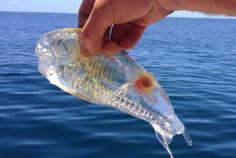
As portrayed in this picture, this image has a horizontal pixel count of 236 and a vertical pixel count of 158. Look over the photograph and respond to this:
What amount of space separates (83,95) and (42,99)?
752 cm

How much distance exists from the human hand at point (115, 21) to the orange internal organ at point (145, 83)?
0.23 metres

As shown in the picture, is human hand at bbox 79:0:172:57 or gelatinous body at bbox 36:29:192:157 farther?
gelatinous body at bbox 36:29:192:157

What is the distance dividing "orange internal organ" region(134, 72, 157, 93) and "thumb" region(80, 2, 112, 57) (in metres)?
0.42

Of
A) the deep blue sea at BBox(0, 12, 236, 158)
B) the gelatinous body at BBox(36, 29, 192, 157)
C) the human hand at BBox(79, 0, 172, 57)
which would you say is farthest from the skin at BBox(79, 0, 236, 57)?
the deep blue sea at BBox(0, 12, 236, 158)

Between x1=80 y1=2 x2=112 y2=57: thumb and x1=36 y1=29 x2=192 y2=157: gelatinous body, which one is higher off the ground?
x1=80 y1=2 x2=112 y2=57: thumb

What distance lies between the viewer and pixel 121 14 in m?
2.31

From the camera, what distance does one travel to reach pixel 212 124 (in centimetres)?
846

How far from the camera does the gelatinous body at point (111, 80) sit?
2.90m

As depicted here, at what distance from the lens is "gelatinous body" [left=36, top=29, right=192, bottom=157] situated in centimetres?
290

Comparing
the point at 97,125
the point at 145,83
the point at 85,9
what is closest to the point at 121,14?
the point at 85,9

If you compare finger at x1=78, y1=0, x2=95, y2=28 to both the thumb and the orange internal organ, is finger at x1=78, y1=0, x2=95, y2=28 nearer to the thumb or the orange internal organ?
the thumb

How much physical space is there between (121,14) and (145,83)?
2.42 feet

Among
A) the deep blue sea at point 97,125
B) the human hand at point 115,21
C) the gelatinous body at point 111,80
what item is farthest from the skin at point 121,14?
the deep blue sea at point 97,125

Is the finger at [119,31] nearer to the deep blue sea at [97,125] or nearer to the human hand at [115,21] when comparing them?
the human hand at [115,21]
